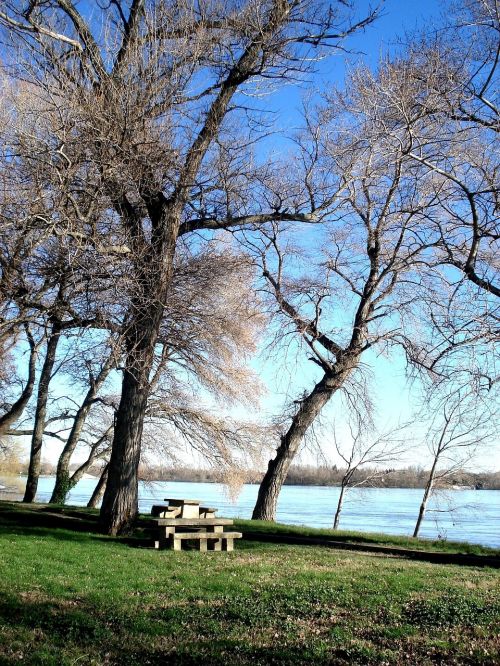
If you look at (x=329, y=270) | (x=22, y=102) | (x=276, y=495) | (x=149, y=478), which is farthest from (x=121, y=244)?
(x=149, y=478)

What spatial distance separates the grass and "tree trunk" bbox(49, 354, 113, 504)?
12200 millimetres

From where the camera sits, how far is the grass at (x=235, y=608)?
6133 mm

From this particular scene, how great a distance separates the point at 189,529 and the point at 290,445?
22.0ft

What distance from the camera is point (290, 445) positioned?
19750 mm

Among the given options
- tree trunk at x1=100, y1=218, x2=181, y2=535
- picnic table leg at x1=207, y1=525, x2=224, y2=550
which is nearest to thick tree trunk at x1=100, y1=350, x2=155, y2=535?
tree trunk at x1=100, y1=218, x2=181, y2=535

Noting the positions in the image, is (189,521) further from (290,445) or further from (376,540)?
(290,445)

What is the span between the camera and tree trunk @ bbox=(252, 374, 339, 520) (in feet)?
63.9

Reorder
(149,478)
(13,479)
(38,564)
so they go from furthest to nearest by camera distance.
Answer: (13,479) → (149,478) → (38,564)

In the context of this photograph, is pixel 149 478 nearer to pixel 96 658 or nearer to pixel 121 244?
pixel 121 244

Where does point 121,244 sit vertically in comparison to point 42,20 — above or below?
below

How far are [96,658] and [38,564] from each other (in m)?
→ 4.24

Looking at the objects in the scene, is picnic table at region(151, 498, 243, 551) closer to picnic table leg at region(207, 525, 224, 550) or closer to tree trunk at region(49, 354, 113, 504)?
picnic table leg at region(207, 525, 224, 550)

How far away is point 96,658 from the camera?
588 centimetres

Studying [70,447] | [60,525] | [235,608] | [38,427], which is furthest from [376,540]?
[70,447]
